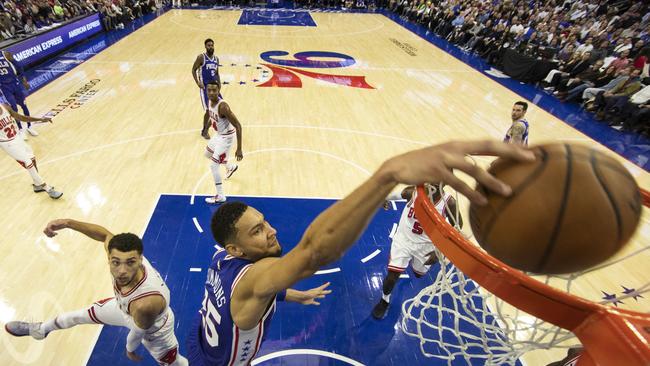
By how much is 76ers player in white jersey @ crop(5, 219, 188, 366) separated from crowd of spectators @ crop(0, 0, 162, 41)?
420 inches

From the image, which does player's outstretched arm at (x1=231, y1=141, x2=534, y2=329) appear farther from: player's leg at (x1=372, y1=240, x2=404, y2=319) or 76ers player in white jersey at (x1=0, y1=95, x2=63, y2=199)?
76ers player in white jersey at (x1=0, y1=95, x2=63, y2=199)

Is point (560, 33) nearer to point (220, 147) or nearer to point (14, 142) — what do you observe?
point (220, 147)

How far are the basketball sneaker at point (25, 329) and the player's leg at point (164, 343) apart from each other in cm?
111

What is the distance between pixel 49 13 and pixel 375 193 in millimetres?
16858

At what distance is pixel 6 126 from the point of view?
447 centimetres

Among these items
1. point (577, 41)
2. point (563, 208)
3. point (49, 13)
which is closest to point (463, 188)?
point (563, 208)

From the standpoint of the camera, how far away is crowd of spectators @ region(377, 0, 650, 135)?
889 cm

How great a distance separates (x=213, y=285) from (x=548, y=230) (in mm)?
1570

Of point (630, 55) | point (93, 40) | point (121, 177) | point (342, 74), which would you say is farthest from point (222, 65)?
point (630, 55)

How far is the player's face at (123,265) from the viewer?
2305 mm

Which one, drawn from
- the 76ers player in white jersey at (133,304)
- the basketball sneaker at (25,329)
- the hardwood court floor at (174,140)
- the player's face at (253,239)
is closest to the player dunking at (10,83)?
Answer: the hardwood court floor at (174,140)

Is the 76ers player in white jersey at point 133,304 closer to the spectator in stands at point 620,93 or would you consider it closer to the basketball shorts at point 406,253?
the basketball shorts at point 406,253

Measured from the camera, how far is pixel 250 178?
566 cm

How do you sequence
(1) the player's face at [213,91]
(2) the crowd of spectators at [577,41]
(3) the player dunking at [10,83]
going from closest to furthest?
1. (1) the player's face at [213,91]
2. (3) the player dunking at [10,83]
3. (2) the crowd of spectators at [577,41]
